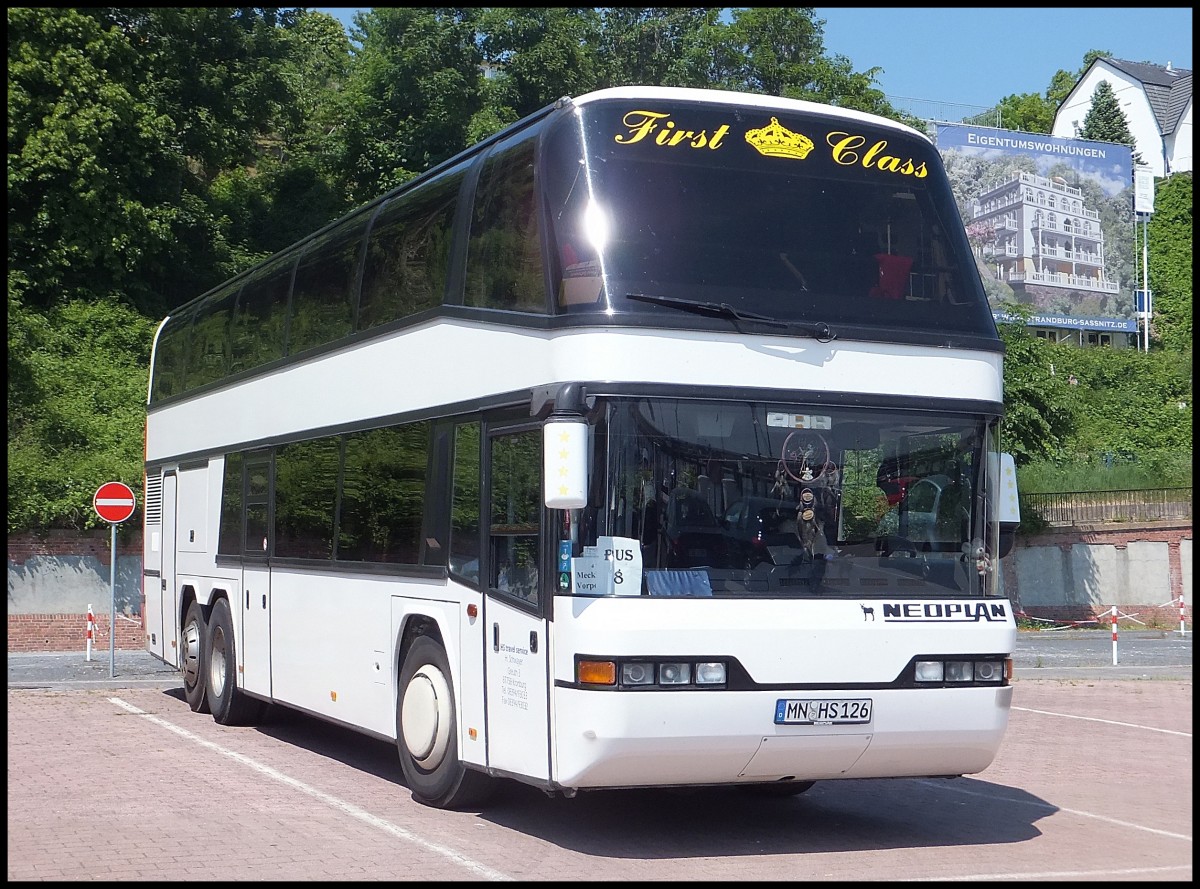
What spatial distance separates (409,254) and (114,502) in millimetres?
12316

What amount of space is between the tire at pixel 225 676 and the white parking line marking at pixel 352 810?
0.48m

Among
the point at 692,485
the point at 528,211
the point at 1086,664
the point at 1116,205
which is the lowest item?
the point at 1086,664

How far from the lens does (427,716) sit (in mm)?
10281

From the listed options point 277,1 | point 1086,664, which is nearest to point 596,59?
point 277,1

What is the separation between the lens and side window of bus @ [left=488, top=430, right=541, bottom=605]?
8883 millimetres

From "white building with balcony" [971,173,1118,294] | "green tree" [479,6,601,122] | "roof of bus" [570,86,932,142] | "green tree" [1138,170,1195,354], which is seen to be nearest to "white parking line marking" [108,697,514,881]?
"roof of bus" [570,86,932,142]

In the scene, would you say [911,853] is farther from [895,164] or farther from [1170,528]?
[1170,528]

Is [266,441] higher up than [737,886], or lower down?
higher up

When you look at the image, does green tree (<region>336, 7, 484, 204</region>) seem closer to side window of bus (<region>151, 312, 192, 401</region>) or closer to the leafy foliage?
the leafy foliage

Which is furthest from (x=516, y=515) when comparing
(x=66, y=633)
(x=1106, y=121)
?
(x=1106, y=121)

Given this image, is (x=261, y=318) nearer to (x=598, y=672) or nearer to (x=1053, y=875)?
(x=598, y=672)

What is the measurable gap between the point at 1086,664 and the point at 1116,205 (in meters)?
41.0

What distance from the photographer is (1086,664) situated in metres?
26.5

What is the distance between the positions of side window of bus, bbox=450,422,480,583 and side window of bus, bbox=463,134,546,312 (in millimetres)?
885
